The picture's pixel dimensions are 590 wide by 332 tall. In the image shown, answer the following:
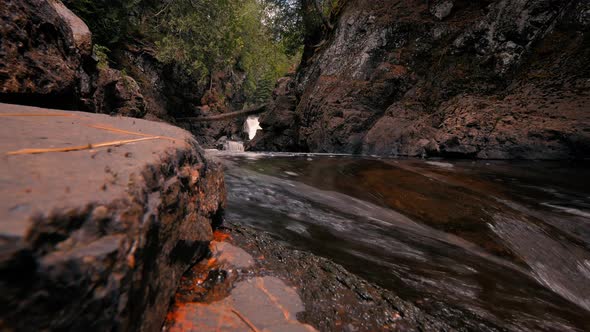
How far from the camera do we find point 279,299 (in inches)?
54.6

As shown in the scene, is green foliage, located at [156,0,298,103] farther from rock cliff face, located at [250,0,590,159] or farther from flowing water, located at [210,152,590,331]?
flowing water, located at [210,152,590,331]

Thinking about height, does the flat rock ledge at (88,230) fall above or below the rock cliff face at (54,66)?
below

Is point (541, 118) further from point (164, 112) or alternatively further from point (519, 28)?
point (164, 112)

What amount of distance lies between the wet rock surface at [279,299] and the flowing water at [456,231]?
10.9 inches

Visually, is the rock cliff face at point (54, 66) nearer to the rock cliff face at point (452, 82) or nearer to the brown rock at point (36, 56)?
the brown rock at point (36, 56)

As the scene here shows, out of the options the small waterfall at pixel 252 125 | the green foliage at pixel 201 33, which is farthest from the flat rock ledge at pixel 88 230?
the small waterfall at pixel 252 125

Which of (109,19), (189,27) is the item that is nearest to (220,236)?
(109,19)

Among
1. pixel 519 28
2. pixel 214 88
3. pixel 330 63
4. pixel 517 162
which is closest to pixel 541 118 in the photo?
pixel 517 162

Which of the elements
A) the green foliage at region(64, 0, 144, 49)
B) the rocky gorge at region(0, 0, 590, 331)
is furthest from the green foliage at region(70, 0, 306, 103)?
the rocky gorge at region(0, 0, 590, 331)

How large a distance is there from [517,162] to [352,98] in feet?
16.1

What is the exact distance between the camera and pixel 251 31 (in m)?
23.9

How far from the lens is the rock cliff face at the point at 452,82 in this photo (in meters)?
5.66

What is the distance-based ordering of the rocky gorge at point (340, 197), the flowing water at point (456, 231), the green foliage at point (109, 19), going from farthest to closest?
the green foliage at point (109, 19) → the flowing water at point (456, 231) → the rocky gorge at point (340, 197)

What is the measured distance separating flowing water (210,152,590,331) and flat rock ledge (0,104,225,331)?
4.23ft
